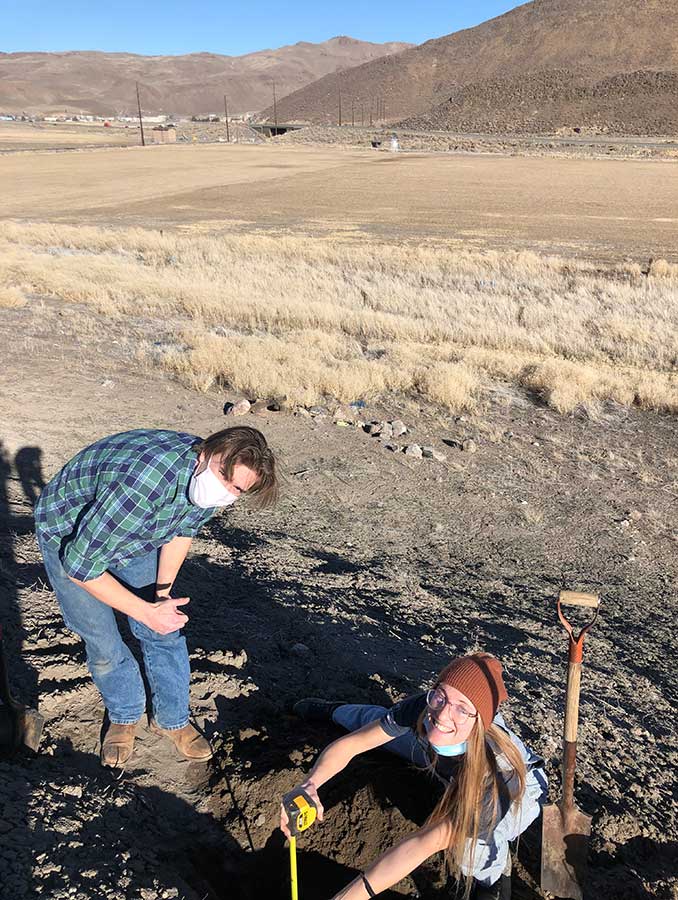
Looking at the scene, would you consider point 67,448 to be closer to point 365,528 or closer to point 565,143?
point 365,528

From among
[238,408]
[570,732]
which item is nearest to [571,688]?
[570,732]

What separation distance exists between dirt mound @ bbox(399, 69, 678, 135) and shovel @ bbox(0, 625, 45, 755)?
117m

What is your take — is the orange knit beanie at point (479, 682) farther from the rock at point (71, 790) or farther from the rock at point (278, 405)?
the rock at point (278, 405)

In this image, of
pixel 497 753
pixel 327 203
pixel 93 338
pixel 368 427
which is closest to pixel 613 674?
pixel 497 753

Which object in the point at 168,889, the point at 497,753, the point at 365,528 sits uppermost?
the point at 497,753

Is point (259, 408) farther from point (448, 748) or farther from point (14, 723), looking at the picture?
point (448, 748)

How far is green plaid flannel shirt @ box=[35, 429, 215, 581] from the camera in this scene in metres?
2.55

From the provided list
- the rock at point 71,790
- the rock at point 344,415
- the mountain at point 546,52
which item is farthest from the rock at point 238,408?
the mountain at point 546,52

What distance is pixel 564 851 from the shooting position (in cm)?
310

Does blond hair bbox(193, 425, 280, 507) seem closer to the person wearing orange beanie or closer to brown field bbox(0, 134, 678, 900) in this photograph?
the person wearing orange beanie

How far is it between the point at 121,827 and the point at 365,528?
3.67 metres

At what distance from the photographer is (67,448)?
297 inches

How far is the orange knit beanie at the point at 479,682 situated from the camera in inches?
99.5

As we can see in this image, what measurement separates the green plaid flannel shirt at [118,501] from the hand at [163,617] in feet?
0.68
